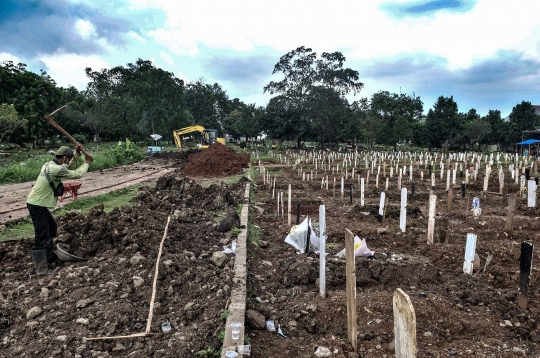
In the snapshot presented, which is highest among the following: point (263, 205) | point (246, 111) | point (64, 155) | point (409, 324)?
point (246, 111)

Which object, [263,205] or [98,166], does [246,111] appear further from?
[263,205]

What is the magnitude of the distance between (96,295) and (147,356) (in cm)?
146

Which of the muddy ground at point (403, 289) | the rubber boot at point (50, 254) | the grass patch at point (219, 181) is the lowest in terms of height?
the grass patch at point (219, 181)

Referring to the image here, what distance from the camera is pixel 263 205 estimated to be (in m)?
11.0

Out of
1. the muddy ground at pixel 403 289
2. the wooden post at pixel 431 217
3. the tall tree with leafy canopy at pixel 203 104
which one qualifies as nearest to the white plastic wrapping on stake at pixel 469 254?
the muddy ground at pixel 403 289

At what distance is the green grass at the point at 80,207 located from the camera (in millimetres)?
7223

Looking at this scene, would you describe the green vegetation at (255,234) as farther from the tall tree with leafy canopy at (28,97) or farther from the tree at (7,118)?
the tall tree with leafy canopy at (28,97)

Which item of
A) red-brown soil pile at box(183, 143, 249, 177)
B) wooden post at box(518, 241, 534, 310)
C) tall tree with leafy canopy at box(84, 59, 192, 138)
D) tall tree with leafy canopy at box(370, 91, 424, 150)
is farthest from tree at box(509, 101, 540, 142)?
wooden post at box(518, 241, 534, 310)

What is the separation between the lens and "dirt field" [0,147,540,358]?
339 centimetres

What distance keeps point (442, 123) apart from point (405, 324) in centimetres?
5524

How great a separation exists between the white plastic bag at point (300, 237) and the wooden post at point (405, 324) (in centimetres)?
397

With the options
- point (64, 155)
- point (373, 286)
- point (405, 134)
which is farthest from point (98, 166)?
point (405, 134)

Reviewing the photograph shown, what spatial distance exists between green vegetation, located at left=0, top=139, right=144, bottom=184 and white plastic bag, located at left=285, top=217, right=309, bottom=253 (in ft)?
44.2

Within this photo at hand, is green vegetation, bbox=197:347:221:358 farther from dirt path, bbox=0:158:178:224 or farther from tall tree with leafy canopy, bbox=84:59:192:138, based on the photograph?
tall tree with leafy canopy, bbox=84:59:192:138
